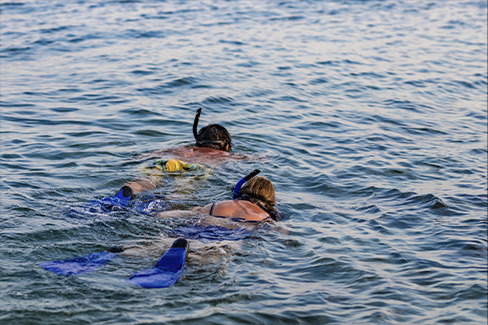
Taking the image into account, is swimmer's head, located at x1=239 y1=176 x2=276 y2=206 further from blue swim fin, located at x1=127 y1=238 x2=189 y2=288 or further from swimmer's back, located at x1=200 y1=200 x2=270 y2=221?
blue swim fin, located at x1=127 y1=238 x2=189 y2=288

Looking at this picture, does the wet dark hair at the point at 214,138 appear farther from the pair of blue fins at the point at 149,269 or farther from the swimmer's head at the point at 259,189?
the pair of blue fins at the point at 149,269

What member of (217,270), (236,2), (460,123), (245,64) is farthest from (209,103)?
(236,2)

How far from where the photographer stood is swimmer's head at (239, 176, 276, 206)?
677 centimetres

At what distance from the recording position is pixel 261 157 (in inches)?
381

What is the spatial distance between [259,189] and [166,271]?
181 centimetres

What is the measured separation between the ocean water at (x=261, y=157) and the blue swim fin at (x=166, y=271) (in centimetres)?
9

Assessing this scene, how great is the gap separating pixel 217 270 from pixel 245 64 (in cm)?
1082

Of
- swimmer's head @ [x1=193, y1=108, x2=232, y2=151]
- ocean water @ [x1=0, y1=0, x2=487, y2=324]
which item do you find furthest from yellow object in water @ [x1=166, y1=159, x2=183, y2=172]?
swimmer's head @ [x1=193, y1=108, x2=232, y2=151]

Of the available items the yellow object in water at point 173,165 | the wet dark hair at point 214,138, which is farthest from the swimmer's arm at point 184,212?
the wet dark hair at point 214,138

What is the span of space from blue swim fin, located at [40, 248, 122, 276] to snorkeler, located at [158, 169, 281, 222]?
1316mm

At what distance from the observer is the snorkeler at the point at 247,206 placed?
660 centimetres

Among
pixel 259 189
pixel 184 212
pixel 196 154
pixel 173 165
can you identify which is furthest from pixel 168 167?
pixel 259 189

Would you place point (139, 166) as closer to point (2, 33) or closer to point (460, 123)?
point (460, 123)

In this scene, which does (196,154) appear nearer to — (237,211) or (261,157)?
(261,157)
